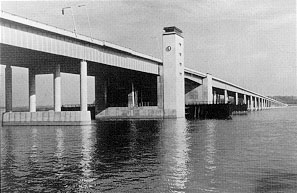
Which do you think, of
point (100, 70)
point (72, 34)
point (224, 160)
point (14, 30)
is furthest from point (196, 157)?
point (100, 70)

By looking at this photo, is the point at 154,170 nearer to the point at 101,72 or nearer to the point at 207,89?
the point at 101,72

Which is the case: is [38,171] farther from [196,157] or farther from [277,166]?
[277,166]

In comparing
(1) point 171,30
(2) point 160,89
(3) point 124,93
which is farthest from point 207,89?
(1) point 171,30

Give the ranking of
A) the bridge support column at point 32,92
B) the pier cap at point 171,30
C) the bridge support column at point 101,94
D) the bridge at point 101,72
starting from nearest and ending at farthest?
1. the bridge at point 101,72
2. the bridge support column at point 32,92
3. the pier cap at point 171,30
4. the bridge support column at point 101,94

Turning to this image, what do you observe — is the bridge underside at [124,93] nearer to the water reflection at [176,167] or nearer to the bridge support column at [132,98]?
the bridge support column at [132,98]

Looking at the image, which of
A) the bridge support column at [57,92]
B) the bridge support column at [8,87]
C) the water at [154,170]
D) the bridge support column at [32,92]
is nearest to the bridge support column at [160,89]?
the bridge support column at [32,92]

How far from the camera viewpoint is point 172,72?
90.3 m

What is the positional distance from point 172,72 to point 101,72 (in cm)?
1673

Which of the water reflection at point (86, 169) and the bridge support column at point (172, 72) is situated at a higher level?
the bridge support column at point (172, 72)

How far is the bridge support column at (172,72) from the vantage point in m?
88.9

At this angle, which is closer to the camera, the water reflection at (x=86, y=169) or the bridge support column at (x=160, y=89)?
the water reflection at (x=86, y=169)

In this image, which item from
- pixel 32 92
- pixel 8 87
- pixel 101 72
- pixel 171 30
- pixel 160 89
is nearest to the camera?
pixel 8 87

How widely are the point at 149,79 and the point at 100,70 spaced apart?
17.8 meters

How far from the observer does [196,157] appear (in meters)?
24.3
